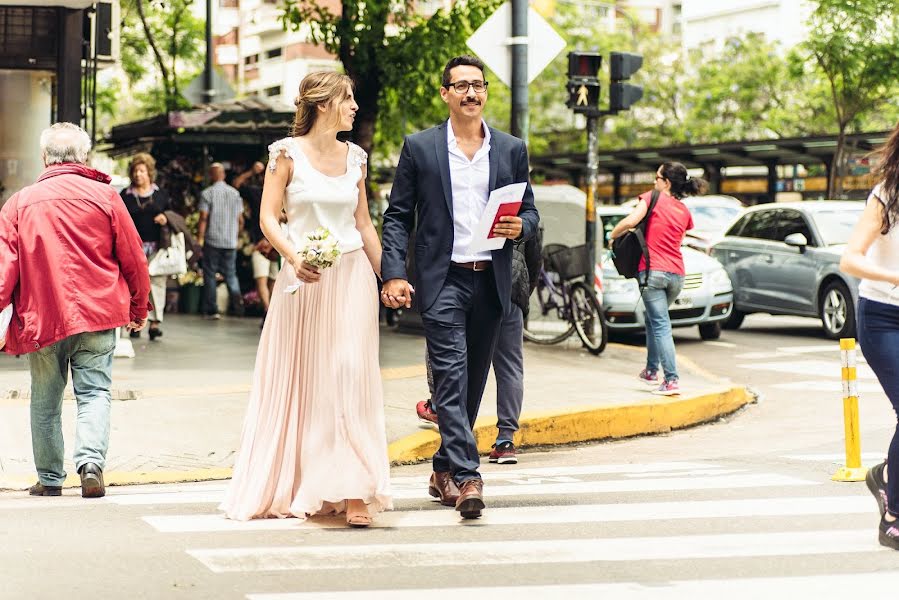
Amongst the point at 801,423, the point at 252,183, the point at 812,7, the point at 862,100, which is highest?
the point at 812,7

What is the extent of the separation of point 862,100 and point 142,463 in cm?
2960

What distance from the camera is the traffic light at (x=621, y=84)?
46.8 feet

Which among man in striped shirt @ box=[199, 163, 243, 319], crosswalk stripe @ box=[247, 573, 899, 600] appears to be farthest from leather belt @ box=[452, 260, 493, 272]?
man in striped shirt @ box=[199, 163, 243, 319]

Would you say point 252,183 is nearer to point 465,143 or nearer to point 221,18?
point 465,143

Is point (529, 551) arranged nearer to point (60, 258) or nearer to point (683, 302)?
point (60, 258)

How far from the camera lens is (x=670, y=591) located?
513 cm

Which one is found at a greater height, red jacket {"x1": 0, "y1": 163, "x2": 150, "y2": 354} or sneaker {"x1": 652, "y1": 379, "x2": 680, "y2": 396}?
red jacket {"x1": 0, "y1": 163, "x2": 150, "y2": 354}

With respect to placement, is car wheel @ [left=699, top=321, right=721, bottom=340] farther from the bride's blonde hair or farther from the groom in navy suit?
the bride's blonde hair

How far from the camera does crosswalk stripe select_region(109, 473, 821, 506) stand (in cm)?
723

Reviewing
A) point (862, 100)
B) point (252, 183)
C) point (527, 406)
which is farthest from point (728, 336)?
point (862, 100)

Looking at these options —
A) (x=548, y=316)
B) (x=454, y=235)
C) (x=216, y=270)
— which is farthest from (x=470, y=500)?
(x=216, y=270)

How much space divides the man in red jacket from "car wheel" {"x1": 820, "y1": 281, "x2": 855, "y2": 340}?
35.5ft

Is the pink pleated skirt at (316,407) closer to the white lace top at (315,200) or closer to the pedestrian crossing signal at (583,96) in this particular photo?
the white lace top at (315,200)

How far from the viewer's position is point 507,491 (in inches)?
295
